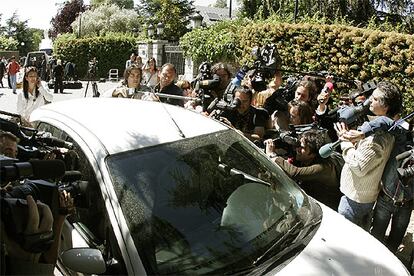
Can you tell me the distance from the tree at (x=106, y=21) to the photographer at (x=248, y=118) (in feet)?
144

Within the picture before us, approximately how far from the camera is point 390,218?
3852 millimetres

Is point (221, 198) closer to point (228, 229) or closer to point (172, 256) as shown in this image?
point (228, 229)

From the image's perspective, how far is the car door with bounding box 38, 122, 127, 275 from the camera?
7.45ft

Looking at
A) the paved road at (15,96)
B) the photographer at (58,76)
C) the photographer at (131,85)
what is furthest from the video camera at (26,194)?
the photographer at (58,76)

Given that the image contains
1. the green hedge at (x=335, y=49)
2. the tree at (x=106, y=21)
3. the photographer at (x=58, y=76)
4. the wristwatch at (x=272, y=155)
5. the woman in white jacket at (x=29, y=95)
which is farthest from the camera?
the tree at (x=106, y=21)

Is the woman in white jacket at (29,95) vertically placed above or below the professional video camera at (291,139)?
above

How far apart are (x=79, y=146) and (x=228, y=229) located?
1077mm

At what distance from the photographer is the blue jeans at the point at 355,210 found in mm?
3653

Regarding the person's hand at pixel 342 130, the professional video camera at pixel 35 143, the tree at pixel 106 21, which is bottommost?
the person's hand at pixel 342 130

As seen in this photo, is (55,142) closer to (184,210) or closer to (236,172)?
(184,210)

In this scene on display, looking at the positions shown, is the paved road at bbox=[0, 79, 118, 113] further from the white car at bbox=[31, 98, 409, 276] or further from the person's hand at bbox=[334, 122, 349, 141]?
the white car at bbox=[31, 98, 409, 276]

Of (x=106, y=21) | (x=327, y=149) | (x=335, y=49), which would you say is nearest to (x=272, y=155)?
(x=327, y=149)

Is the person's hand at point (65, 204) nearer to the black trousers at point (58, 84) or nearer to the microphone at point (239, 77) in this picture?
the microphone at point (239, 77)

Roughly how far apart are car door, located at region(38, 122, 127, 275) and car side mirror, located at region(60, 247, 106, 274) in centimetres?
5
